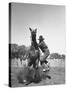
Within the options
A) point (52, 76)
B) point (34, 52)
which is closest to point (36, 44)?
point (34, 52)

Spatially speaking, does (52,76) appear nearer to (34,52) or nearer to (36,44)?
(34,52)

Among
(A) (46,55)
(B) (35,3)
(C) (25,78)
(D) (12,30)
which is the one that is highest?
(B) (35,3)

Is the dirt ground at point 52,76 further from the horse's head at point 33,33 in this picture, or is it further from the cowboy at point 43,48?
the horse's head at point 33,33

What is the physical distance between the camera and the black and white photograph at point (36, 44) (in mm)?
7109

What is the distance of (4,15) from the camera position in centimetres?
735

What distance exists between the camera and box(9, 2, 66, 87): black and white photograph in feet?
23.3

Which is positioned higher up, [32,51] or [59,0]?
[59,0]

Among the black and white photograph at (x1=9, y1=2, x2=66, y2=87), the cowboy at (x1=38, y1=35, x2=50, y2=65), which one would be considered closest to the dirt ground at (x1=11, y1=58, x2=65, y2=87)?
the black and white photograph at (x1=9, y1=2, x2=66, y2=87)

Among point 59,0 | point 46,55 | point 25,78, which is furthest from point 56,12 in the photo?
point 25,78

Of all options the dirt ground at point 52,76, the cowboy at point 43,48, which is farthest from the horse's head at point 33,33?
the dirt ground at point 52,76

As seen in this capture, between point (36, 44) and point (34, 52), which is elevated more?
point (36, 44)

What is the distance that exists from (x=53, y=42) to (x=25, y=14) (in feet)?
2.81

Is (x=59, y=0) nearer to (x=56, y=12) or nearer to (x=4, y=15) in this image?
(x=56, y=12)

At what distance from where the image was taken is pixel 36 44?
7.31 meters
